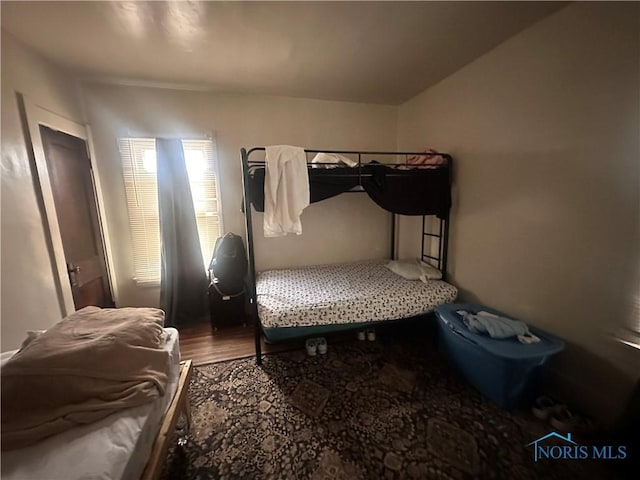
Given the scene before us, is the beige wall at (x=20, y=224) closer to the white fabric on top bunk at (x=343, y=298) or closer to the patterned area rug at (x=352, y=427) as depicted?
the patterned area rug at (x=352, y=427)

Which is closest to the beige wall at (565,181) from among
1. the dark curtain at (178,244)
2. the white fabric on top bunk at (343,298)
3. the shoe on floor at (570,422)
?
the shoe on floor at (570,422)

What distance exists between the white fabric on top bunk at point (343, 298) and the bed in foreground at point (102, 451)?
1006mm

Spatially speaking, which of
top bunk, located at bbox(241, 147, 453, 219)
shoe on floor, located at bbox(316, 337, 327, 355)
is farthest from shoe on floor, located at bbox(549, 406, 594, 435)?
top bunk, located at bbox(241, 147, 453, 219)

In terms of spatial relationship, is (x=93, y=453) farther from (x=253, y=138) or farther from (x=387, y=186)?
(x=253, y=138)

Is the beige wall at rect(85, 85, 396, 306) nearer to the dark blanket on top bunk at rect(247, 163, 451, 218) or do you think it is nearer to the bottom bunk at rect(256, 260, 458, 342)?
the bottom bunk at rect(256, 260, 458, 342)

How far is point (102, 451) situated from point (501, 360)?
198 cm

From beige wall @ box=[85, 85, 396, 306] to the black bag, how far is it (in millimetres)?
231

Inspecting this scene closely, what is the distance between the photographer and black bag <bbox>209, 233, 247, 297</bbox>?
2764 millimetres

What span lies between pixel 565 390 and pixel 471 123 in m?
2.16

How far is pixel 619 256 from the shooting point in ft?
4.75

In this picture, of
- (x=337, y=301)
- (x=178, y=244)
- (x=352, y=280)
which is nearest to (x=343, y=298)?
(x=337, y=301)

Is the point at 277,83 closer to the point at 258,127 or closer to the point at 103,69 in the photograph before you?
the point at 258,127

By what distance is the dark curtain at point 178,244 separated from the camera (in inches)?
104

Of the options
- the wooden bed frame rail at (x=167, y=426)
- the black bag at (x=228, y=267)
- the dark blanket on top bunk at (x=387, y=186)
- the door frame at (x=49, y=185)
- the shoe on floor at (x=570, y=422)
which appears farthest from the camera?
the black bag at (x=228, y=267)
